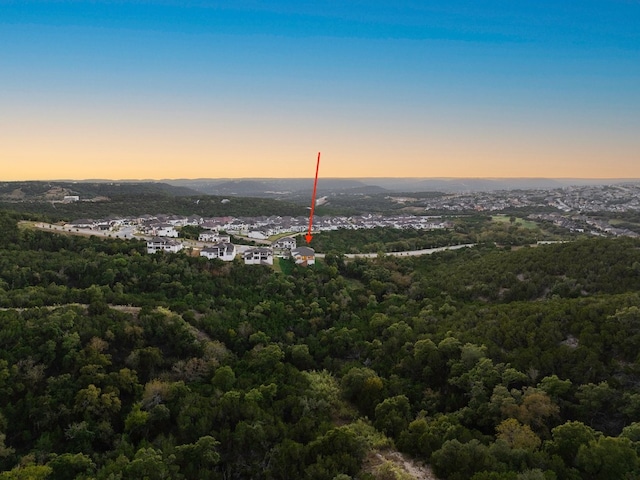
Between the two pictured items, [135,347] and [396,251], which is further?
[396,251]

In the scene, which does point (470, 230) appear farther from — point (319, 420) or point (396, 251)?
point (319, 420)

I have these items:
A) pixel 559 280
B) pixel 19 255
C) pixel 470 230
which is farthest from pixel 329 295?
pixel 470 230

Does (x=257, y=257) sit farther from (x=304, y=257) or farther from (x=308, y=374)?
(x=308, y=374)

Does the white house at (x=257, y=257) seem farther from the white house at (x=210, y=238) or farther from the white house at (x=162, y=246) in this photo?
the white house at (x=210, y=238)

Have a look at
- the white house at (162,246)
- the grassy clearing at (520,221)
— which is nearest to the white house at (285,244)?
the white house at (162,246)

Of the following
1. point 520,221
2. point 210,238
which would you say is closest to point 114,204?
point 210,238

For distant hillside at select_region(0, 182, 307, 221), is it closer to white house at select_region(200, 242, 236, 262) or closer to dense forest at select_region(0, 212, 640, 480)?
white house at select_region(200, 242, 236, 262)
